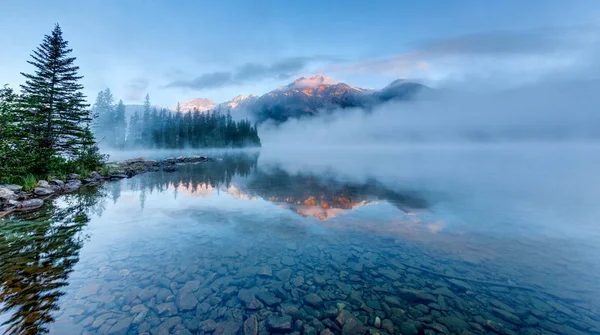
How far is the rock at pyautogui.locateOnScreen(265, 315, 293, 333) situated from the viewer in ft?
16.9

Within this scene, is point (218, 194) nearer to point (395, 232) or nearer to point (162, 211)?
point (162, 211)

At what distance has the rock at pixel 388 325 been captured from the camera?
5160 mm

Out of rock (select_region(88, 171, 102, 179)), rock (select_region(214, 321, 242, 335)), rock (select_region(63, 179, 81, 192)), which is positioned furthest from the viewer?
rock (select_region(88, 171, 102, 179))

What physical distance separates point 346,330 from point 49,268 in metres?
9.11

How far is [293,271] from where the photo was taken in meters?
7.64

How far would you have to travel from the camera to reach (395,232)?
11.3 meters

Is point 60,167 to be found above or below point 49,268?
above

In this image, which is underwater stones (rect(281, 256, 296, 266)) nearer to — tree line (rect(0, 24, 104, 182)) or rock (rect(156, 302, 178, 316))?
rock (rect(156, 302, 178, 316))

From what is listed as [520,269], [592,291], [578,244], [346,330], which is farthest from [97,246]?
[578,244]

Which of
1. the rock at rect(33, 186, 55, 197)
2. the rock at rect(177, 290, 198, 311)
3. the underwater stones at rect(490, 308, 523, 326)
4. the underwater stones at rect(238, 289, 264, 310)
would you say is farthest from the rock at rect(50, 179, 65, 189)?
the underwater stones at rect(490, 308, 523, 326)

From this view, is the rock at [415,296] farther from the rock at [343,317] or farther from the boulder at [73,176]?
the boulder at [73,176]

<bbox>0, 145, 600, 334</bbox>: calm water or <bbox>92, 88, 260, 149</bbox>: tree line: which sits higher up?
<bbox>92, 88, 260, 149</bbox>: tree line

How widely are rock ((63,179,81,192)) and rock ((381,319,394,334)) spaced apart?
24.9 metres

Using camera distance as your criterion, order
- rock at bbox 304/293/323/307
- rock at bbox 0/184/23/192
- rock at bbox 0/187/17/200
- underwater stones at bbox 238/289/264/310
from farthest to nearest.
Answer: rock at bbox 0/184/23/192 < rock at bbox 0/187/17/200 < rock at bbox 304/293/323/307 < underwater stones at bbox 238/289/264/310
